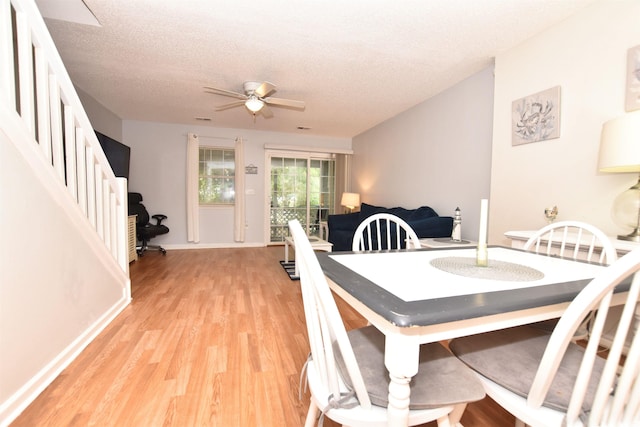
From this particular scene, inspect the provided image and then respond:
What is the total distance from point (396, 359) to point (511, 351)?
1.84 ft

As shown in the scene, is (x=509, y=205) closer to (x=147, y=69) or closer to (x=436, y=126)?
(x=436, y=126)

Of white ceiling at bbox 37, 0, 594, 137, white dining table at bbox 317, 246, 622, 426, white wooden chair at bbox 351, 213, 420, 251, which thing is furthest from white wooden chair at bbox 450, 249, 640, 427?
white ceiling at bbox 37, 0, 594, 137

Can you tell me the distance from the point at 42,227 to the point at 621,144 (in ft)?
9.95

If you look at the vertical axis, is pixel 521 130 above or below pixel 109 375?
above

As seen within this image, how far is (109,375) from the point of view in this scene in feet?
5.07

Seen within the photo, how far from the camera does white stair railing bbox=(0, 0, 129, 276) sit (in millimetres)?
1341

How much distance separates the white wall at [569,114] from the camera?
1.78 metres

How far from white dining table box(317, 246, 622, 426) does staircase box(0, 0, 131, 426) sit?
1.46 meters

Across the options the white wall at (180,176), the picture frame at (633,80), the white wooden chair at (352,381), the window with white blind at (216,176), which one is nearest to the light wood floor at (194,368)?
the white wooden chair at (352,381)

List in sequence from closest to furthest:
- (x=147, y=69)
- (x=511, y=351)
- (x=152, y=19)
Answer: (x=511, y=351)
(x=152, y=19)
(x=147, y=69)

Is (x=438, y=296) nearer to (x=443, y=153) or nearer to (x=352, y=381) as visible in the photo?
(x=352, y=381)

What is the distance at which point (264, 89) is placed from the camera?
2889 millimetres

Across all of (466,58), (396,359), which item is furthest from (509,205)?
(396,359)

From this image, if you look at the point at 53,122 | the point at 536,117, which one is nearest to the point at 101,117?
the point at 53,122
